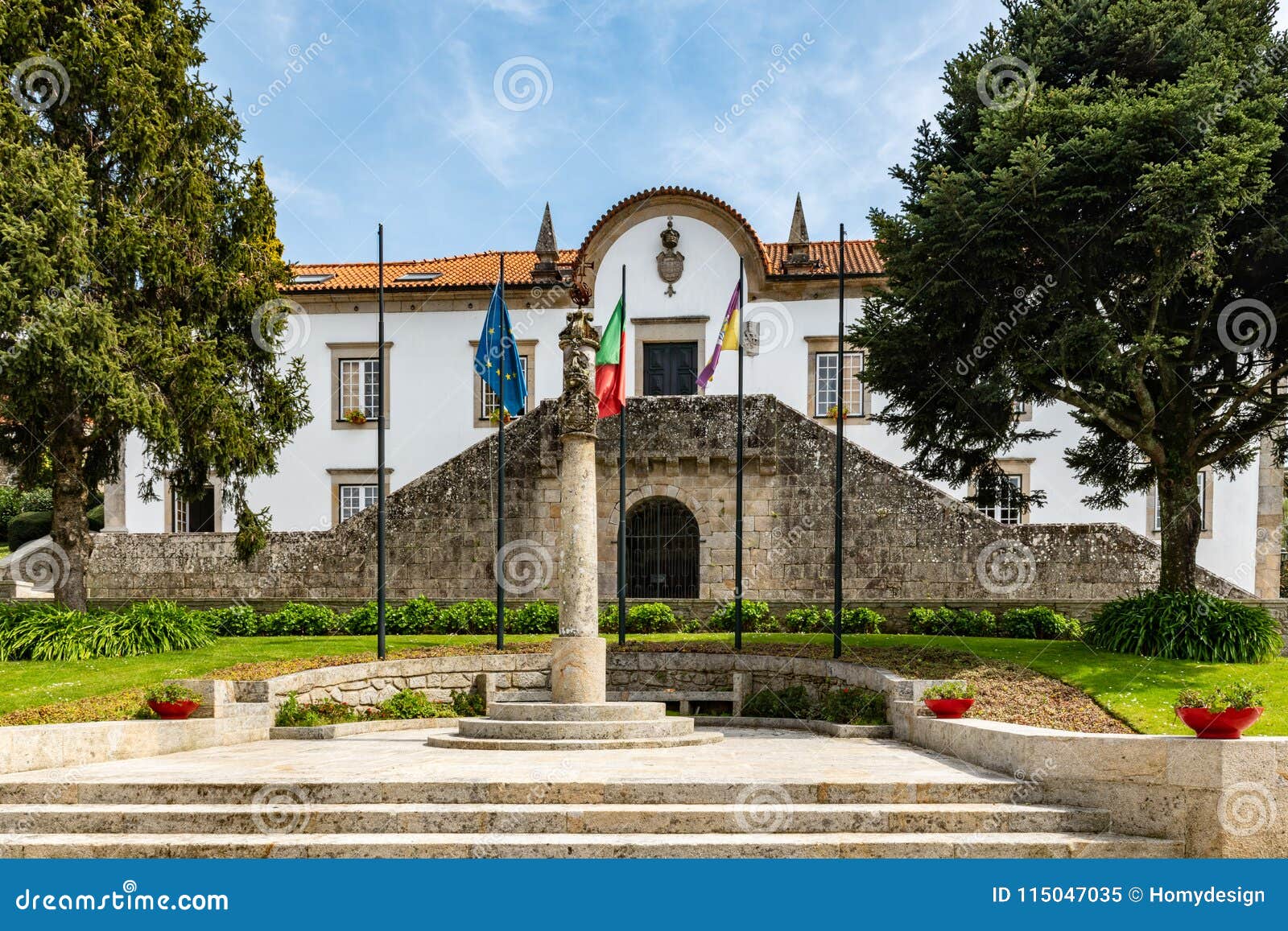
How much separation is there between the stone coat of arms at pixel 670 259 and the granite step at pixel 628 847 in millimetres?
21161

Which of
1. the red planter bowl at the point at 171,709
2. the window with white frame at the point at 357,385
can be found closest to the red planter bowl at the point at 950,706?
the red planter bowl at the point at 171,709

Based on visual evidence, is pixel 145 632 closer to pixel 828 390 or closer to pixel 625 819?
pixel 625 819

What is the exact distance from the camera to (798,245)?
28.0 metres

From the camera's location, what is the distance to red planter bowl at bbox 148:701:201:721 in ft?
40.7

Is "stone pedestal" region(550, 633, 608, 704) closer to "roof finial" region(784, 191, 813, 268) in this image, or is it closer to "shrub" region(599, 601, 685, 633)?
"shrub" region(599, 601, 685, 633)

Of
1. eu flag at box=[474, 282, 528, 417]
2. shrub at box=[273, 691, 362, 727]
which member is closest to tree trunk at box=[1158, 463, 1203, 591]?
eu flag at box=[474, 282, 528, 417]

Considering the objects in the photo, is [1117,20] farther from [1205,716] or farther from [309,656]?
[309,656]

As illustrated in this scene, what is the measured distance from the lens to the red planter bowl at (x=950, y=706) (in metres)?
12.2

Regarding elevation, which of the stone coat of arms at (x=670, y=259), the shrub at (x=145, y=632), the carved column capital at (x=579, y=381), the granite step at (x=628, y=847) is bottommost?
the granite step at (x=628, y=847)

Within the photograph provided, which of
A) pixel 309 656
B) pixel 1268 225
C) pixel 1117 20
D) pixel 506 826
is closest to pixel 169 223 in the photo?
pixel 309 656

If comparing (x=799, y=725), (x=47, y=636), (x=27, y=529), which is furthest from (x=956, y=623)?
(x=27, y=529)

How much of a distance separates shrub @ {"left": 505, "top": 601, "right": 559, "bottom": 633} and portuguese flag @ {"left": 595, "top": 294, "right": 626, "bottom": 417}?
6545 millimetres

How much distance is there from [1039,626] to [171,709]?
631 inches

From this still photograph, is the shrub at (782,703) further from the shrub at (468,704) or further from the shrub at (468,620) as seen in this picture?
the shrub at (468,620)
